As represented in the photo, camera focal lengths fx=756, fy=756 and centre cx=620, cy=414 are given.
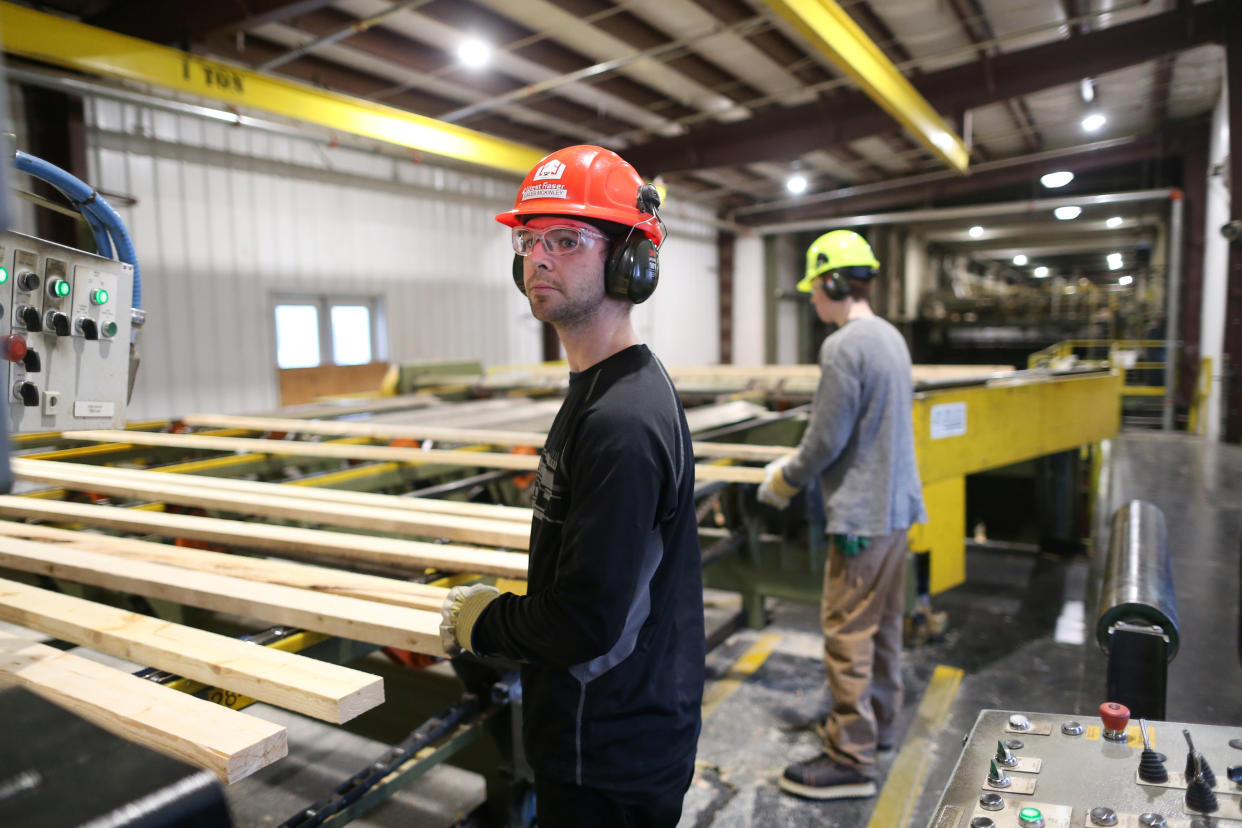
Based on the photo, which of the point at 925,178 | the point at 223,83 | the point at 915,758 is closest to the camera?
the point at 915,758

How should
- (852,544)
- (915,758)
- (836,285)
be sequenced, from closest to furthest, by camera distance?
1. (852,544)
2. (836,285)
3. (915,758)

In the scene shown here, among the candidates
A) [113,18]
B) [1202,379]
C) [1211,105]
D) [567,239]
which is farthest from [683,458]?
[1211,105]

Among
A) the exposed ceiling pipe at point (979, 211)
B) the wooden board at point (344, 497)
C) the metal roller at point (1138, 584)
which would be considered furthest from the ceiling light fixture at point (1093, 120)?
the wooden board at point (344, 497)

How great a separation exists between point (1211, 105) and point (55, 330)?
44.2ft

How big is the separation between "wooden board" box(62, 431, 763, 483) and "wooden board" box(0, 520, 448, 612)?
1.06 metres

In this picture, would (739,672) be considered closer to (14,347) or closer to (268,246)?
(14,347)

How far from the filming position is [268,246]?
809 centimetres

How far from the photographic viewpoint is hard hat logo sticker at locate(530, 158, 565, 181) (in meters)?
1.38

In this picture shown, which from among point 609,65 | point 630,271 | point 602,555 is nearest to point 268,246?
point 609,65

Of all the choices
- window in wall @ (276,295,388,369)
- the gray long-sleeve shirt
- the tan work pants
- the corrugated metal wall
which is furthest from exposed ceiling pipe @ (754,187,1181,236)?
the tan work pants

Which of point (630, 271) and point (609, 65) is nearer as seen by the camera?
point (630, 271)

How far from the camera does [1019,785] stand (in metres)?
1.15

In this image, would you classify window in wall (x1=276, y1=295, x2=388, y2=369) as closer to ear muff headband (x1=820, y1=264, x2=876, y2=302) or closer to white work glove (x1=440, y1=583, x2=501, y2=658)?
ear muff headband (x1=820, y1=264, x2=876, y2=302)

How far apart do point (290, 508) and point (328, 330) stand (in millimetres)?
7089
